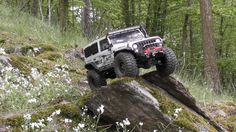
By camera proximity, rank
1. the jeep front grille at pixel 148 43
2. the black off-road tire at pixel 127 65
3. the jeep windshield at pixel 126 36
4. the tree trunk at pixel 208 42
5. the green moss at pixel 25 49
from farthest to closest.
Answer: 1. the tree trunk at pixel 208 42
2. the green moss at pixel 25 49
3. the jeep windshield at pixel 126 36
4. the jeep front grille at pixel 148 43
5. the black off-road tire at pixel 127 65

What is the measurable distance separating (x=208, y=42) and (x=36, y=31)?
19.2 ft

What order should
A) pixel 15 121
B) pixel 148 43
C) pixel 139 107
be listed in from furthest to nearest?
pixel 148 43
pixel 139 107
pixel 15 121

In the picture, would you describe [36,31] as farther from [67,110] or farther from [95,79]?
[67,110]

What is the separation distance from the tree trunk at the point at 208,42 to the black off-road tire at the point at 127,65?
29.7 ft

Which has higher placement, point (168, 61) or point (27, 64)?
point (168, 61)

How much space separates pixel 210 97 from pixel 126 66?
19.1ft

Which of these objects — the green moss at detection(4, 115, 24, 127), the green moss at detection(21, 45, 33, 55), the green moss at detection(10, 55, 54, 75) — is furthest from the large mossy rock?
the green moss at detection(21, 45, 33, 55)

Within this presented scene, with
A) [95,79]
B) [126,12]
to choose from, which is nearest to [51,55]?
[95,79]

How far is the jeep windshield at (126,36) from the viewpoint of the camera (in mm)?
7316

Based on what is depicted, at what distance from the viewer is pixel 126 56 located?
6281 millimetres

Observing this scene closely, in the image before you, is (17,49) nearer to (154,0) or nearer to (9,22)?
(9,22)

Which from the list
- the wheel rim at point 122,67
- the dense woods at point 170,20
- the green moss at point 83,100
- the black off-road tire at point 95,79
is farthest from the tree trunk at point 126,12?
the green moss at point 83,100

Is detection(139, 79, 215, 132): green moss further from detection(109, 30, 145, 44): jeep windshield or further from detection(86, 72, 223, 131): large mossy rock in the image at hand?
detection(109, 30, 145, 44): jeep windshield

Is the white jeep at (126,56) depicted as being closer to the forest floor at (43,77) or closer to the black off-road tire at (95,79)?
the black off-road tire at (95,79)
